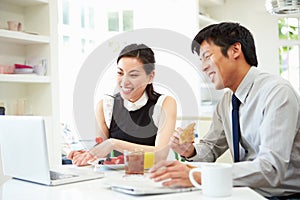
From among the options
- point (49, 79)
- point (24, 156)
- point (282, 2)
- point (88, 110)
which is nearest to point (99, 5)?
point (49, 79)

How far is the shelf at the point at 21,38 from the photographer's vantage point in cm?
271

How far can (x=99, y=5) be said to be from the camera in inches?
153

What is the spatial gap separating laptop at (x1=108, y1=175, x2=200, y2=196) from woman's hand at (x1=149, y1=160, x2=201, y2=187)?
0.05 ft

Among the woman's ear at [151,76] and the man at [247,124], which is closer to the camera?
the man at [247,124]

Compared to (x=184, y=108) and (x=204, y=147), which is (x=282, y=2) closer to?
(x=184, y=108)

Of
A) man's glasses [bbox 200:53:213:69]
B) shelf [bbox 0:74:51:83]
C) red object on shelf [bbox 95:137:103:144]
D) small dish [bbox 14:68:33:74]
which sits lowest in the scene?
red object on shelf [bbox 95:137:103:144]

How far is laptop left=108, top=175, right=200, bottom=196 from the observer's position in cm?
106

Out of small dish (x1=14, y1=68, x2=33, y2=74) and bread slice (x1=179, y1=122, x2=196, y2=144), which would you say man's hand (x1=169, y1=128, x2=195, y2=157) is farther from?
small dish (x1=14, y1=68, x2=33, y2=74)

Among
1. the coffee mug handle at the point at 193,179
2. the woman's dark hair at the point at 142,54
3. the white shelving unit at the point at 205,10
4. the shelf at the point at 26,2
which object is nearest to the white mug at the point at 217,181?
the coffee mug handle at the point at 193,179

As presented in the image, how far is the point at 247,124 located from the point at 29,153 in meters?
0.81

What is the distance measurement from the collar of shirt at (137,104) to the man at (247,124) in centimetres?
33

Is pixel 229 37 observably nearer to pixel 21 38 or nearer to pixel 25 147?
pixel 25 147

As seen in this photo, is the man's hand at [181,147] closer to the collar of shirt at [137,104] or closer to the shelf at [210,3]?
the collar of shirt at [137,104]

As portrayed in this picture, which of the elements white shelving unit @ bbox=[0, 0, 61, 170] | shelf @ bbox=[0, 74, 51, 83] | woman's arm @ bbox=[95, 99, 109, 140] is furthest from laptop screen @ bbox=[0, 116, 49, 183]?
white shelving unit @ bbox=[0, 0, 61, 170]
